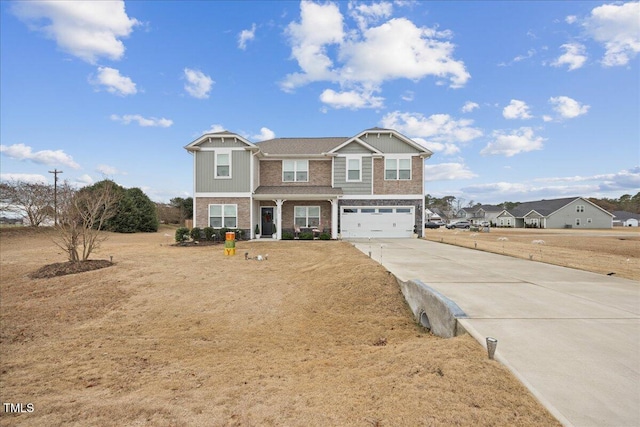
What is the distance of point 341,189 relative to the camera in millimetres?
20156

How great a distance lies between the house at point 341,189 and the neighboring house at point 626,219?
7288cm

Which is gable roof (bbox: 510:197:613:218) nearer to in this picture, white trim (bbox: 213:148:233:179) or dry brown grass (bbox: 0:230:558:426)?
white trim (bbox: 213:148:233:179)

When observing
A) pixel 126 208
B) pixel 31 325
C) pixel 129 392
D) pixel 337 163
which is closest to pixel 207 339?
pixel 129 392

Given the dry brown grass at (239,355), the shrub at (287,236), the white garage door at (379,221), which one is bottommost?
the dry brown grass at (239,355)

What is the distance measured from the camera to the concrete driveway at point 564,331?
2783 mm

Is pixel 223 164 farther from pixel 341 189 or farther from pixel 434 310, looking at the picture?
pixel 434 310

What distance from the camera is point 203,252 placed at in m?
14.4

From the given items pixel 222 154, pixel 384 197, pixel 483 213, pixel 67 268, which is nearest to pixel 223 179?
pixel 222 154

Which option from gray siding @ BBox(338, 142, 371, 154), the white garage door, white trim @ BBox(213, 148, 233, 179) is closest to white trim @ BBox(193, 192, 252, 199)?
white trim @ BBox(213, 148, 233, 179)

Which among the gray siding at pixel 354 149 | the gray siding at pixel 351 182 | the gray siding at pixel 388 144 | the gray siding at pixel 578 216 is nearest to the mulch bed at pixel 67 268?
the gray siding at pixel 351 182

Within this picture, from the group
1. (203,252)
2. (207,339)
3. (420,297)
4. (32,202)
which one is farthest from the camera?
(32,202)

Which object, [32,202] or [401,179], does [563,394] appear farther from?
[32,202]

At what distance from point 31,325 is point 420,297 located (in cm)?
834

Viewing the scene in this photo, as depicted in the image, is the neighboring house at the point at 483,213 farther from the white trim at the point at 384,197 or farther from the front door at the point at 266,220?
the front door at the point at 266,220
